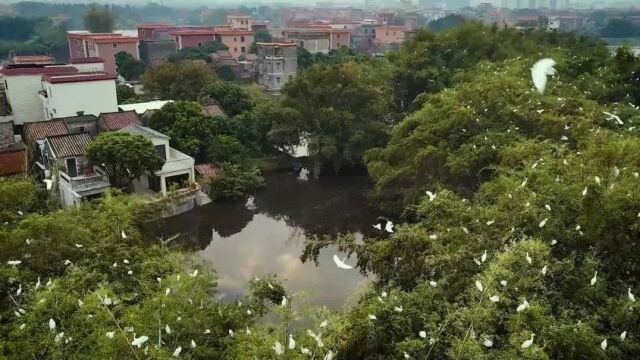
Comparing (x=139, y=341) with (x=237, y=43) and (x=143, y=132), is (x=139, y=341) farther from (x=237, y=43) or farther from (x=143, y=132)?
(x=237, y=43)

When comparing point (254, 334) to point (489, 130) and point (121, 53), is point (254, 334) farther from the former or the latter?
point (121, 53)

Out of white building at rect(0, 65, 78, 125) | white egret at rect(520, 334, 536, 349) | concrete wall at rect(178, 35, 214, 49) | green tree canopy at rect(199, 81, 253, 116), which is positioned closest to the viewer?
Answer: white egret at rect(520, 334, 536, 349)

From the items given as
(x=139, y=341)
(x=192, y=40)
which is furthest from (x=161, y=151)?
(x=192, y=40)

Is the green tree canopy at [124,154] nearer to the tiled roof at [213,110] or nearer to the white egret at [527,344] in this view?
the tiled roof at [213,110]

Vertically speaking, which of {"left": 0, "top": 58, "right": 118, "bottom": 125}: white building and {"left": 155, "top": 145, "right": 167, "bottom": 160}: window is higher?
{"left": 0, "top": 58, "right": 118, "bottom": 125}: white building

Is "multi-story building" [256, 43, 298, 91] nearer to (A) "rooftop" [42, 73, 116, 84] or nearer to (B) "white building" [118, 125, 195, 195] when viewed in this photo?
(A) "rooftop" [42, 73, 116, 84]

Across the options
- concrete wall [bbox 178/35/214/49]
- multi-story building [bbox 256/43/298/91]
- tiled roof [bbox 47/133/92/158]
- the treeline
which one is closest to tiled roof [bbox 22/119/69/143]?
tiled roof [bbox 47/133/92/158]
